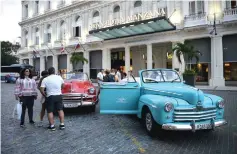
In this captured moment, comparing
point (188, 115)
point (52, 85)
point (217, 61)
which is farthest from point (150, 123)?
point (217, 61)

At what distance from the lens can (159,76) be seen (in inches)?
276

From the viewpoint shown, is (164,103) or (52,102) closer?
(164,103)

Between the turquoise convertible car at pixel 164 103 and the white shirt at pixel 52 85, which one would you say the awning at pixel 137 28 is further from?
the white shirt at pixel 52 85

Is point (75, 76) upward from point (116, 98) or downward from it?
upward

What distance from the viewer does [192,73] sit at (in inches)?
776

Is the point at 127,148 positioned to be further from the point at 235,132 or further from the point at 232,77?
the point at 232,77

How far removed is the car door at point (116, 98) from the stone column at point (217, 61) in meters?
18.0

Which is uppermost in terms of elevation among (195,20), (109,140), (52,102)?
(195,20)

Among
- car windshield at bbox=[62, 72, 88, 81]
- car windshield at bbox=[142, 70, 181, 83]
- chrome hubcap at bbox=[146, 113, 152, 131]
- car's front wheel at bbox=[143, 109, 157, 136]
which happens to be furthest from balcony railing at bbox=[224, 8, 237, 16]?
chrome hubcap at bbox=[146, 113, 152, 131]

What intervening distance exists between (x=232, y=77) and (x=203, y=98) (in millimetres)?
21298

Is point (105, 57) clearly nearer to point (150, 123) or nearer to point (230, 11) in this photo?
point (230, 11)

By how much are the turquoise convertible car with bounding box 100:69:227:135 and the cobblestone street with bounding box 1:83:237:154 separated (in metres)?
0.42

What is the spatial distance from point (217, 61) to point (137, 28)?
898 centimetres

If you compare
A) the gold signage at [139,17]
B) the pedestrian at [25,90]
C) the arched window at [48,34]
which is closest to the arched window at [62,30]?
the arched window at [48,34]
